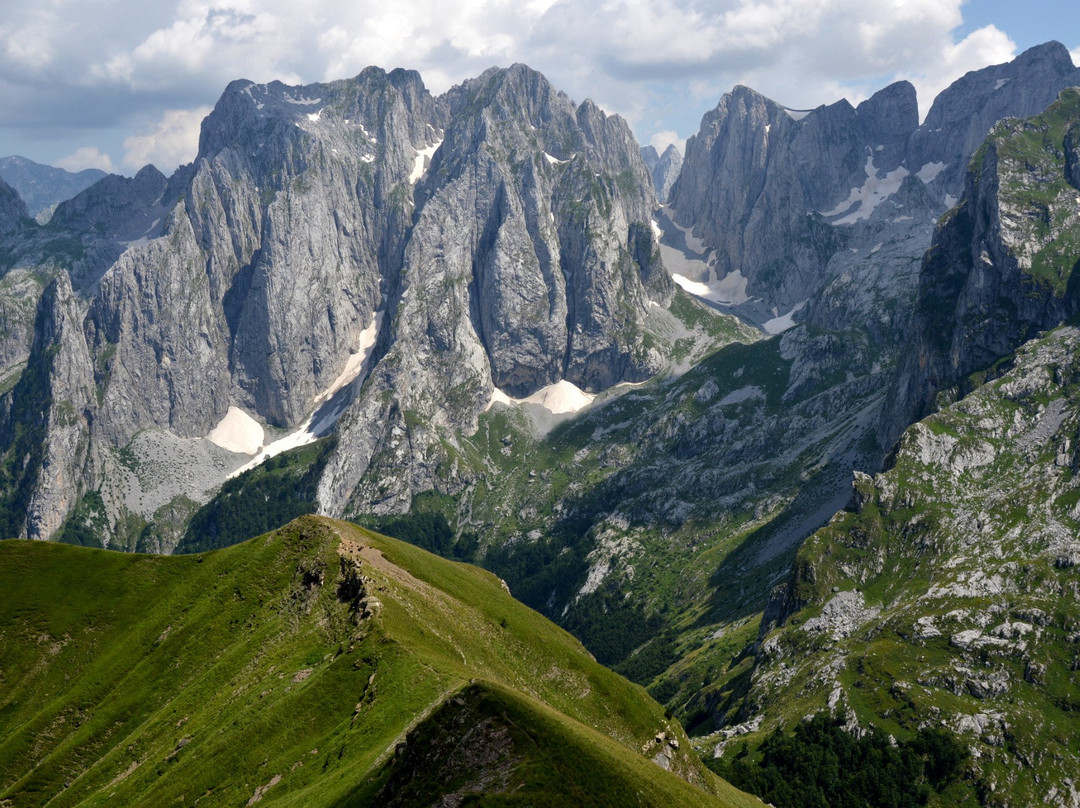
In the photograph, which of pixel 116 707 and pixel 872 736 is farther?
pixel 872 736

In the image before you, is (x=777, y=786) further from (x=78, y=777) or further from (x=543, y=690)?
(x=78, y=777)

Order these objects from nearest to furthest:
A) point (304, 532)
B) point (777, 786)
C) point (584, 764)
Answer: point (584, 764) < point (304, 532) < point (777, 786)

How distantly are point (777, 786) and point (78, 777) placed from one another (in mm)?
115649

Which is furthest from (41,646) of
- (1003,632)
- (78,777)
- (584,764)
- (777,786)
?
(1003,632)

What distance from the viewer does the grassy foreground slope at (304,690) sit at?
76500mm

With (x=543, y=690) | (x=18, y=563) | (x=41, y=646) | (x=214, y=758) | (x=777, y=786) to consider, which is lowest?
(x=777, y=786)

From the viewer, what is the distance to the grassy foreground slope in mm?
76500

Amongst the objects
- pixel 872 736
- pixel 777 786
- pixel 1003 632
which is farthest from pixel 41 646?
pixel 1003 632

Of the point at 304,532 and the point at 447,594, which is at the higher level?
the point at 304,532

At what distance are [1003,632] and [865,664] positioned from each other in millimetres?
27640

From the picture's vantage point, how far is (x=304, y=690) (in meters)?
101

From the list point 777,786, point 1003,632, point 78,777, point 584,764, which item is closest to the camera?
point 584,764

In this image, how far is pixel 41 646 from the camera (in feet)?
473

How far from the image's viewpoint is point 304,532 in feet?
452
